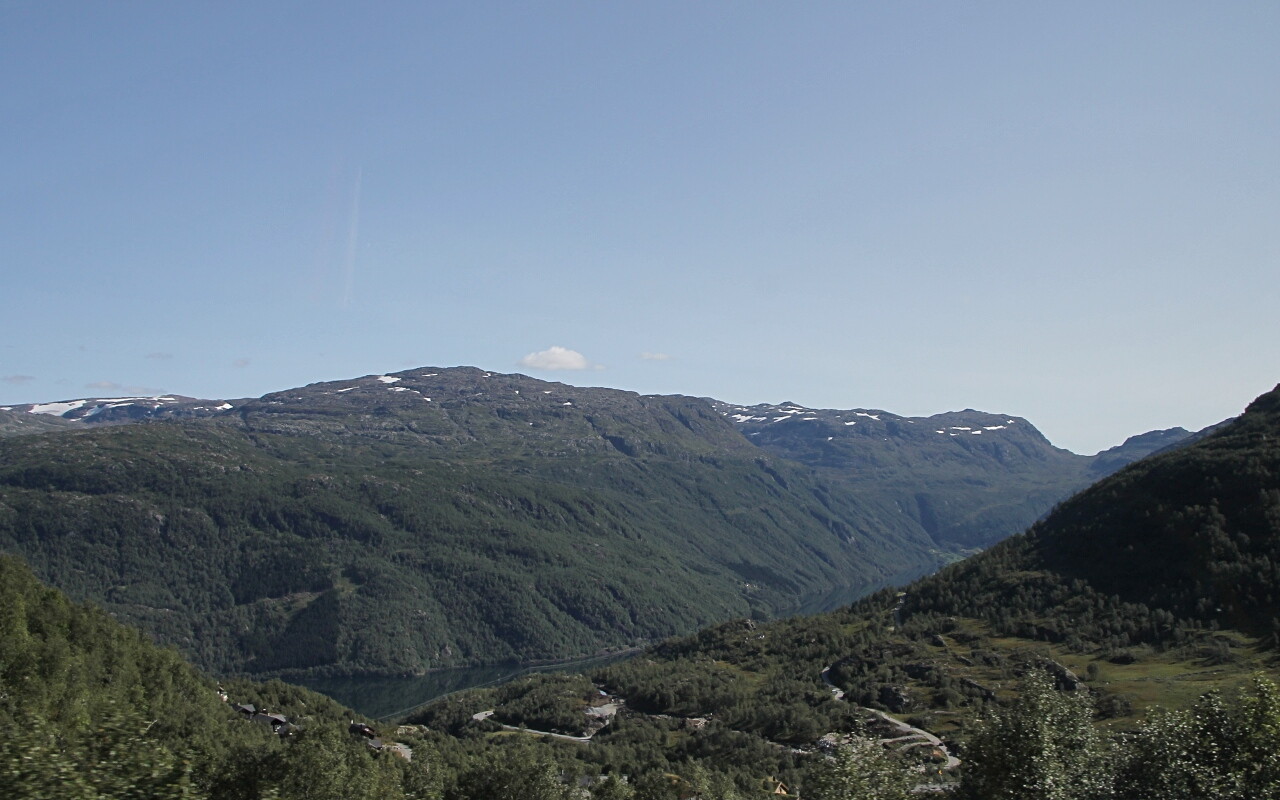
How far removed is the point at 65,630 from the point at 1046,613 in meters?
139

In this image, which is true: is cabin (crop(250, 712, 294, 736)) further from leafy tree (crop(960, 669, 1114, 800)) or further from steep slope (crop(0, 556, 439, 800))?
leafy tree (crop(960, 669, 1114, 800))

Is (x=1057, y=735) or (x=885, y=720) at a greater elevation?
(x=1057, y=735)

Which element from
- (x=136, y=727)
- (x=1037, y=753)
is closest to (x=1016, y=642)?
(x=1037, y=753)

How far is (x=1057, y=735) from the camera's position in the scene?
43.3 meters

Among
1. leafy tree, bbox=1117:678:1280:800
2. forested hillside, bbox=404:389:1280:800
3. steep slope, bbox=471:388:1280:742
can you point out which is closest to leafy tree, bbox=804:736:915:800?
leafy tree, bbox=1117:678:1280:800

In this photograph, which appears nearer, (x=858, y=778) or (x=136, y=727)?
(x=136, y=727)

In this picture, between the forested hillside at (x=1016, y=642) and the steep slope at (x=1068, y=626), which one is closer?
the forested hillside at (x=1016, y=642)

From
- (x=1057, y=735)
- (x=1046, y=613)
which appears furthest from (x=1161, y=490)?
(x=1057, y=735)

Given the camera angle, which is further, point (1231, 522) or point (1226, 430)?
point (1226, 430)

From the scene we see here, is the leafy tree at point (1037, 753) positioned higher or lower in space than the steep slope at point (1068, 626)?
higher

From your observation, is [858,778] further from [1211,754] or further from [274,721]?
[274,721]

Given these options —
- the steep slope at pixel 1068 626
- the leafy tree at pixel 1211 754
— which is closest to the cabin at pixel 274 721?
the steep slope at pixel 1068 626

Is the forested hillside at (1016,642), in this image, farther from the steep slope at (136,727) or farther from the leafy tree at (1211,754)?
the steep slope at (136,727)

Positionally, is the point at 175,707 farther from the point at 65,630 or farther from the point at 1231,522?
the point at 1231,522
